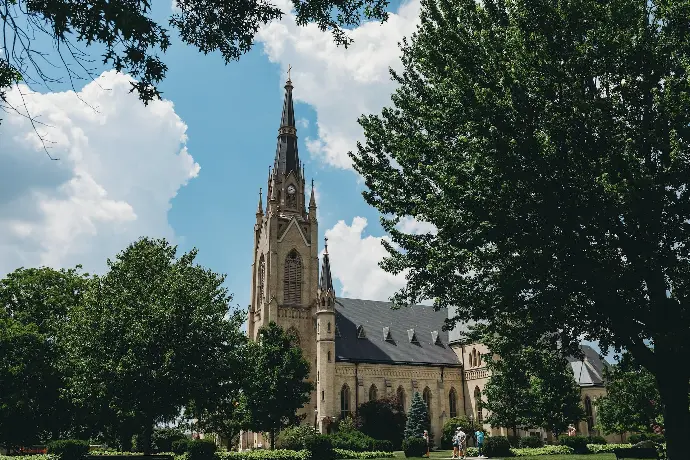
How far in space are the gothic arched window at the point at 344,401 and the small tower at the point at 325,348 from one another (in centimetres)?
144

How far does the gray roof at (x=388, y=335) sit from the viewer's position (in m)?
56.5

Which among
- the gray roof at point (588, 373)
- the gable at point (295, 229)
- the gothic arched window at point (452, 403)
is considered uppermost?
the gable at point (295, 229)

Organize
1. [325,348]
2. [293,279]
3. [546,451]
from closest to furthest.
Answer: [546,451], [325,348], [293,279]

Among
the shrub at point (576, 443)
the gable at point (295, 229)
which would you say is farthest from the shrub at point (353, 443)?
the gable at point (295, 229)

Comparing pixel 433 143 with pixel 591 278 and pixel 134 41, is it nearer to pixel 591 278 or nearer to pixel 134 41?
pixel 591 278

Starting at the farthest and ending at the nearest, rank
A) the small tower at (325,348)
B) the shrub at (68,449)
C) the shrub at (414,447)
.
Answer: the small tower at (325,348) < the shrub at (414,447) < the shrub at (68,449)

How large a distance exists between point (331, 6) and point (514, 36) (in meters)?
5.95

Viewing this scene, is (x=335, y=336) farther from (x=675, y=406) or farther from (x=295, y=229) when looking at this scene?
(x=675, y=406)

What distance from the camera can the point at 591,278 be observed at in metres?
13.8

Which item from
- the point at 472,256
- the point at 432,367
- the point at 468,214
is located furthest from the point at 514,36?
the point at 432,367

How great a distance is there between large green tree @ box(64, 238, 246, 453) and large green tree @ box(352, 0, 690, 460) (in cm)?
1416

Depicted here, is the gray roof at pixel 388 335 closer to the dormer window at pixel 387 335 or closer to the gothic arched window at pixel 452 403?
the dormer window at pixel 387 335

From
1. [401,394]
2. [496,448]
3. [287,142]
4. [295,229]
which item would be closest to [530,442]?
[496,448]

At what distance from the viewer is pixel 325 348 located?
173 ft
